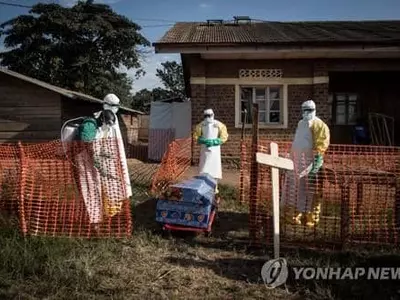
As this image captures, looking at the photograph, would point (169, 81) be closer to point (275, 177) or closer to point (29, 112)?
point (29, 112)

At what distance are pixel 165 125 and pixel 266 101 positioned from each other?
463 centimetres

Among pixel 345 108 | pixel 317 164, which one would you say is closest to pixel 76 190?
pixel 317 164

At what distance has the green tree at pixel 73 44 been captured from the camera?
2805 centimetres

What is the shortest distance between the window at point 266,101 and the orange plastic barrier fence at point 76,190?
24.3 feet

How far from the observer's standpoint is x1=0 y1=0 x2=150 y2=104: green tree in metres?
28.0

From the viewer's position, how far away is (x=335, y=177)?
5402 millimetres

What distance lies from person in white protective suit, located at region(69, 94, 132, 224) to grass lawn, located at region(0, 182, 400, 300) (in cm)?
46

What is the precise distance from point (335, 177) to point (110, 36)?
2574cm

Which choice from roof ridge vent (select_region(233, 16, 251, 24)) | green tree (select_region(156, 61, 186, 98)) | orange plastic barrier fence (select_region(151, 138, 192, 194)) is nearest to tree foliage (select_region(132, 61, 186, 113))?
green tree (select_region(156, 61, 186, 98))

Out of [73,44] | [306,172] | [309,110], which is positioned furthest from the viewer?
[73,44]

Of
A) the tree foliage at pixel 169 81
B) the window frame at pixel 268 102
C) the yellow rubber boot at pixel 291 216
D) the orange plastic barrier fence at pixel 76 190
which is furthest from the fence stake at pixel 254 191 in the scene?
the tree foliage at pixel 169 81

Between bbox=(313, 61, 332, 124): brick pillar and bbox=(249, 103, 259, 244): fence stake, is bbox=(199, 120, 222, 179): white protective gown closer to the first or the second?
bbox=(249, 103, 259, 244): fence stake

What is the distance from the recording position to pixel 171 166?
28.6 feet

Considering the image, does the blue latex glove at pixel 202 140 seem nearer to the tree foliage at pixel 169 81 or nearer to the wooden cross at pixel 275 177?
the wooden cross at pixel 275 177
